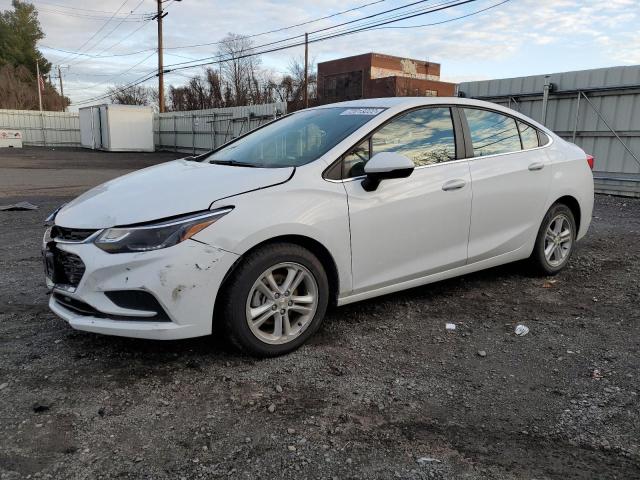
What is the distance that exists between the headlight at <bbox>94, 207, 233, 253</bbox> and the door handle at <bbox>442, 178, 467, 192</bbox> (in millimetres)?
1877

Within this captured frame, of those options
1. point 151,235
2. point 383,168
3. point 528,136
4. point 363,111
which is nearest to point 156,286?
point 151,235

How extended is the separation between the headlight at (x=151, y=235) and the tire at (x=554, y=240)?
330cm

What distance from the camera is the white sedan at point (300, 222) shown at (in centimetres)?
300

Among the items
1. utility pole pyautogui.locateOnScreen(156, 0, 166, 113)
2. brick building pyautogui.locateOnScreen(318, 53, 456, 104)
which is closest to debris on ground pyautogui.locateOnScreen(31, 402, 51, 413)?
utility pole pyautogui.locateOnScreen(156, 0, 166, 113)

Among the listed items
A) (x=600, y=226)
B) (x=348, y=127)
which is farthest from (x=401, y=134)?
(x=600, y=226)

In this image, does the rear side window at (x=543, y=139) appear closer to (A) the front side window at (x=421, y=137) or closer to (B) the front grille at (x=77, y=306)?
(A) the front side window at (x=421, y=137)

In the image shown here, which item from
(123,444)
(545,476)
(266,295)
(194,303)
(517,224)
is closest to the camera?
(545,476)

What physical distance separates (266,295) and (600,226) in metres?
6.73

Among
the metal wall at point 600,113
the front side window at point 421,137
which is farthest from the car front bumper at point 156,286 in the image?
the metal wall at point 600,113

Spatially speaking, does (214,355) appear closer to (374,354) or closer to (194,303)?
(194,303)

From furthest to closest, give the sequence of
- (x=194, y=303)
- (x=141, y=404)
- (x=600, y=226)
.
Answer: (x=600, y=226) → (x=194, y=303) → (x=141, y=404)

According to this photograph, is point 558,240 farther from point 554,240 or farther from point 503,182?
point 503,182

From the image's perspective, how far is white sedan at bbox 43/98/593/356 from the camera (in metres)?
3.00

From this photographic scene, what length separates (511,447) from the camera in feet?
8.23
